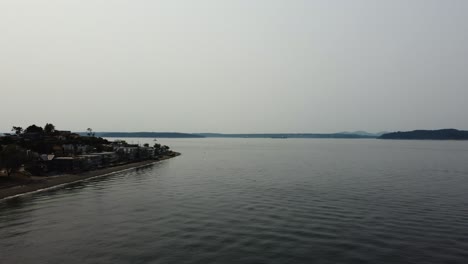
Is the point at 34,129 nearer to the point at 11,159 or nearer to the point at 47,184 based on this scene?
the point at 11,159

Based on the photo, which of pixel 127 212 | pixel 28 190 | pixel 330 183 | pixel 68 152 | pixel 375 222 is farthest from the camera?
pixel 68 152

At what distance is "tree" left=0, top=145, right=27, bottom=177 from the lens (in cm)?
6977

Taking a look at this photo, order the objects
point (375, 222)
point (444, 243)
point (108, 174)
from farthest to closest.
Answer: point (108, 174) → point (375, 222) → point (444, 243)

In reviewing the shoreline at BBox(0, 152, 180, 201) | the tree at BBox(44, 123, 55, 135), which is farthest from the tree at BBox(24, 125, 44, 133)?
the shoreline at BBox(0, 152, 180, 201)

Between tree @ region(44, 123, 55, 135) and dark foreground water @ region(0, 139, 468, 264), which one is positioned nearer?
dark foreground water @ region(0, 139, 468, 264)

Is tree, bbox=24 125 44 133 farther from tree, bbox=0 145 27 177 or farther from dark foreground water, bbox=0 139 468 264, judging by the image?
dark foreground water, bbox=0 139 468 264

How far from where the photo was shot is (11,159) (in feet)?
232

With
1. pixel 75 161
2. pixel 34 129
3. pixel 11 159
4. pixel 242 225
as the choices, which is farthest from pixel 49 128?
pixel 242 225

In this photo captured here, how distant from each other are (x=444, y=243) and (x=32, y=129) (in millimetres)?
186142

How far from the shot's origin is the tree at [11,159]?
69769 mm

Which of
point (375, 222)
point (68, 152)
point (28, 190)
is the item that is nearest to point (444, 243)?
point (375, 222)

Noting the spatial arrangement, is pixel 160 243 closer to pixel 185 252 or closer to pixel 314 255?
pixel 185 252

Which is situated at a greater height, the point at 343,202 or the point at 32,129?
the point at 32,129

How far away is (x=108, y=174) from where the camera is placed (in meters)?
95.4
